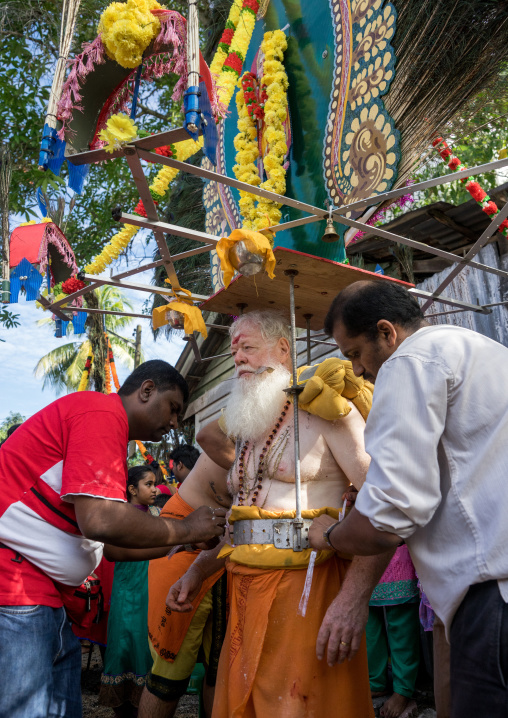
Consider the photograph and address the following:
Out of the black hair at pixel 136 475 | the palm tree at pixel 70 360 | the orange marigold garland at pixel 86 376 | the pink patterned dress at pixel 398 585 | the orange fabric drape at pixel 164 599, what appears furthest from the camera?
the palm tree at pixel 70 360

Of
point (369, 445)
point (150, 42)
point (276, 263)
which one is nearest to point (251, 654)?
point (369, 445)

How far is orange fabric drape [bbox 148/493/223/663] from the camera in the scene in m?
3.11

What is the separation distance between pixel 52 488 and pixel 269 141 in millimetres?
2624

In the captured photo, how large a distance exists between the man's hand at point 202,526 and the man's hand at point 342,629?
2.07 ft

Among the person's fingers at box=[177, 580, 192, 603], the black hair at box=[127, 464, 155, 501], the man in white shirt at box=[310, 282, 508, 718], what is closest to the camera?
the man in white shirt at box=[310, 282, 508, 718]

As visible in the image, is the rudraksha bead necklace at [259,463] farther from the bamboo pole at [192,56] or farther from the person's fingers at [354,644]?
the bamboo pole at [192,56]

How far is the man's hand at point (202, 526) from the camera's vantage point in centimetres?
239

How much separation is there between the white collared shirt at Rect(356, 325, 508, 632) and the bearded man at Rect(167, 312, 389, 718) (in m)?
0.66

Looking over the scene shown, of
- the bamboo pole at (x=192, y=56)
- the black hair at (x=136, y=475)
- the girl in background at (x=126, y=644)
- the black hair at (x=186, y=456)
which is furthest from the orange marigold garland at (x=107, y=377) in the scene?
the bamboo pole at (x=192, y=56)

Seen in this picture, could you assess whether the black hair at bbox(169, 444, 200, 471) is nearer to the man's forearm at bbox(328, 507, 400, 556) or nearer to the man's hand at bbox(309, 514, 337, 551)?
the man's hand at bbox(309, 514, 337, 551)

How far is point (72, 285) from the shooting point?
3607mm

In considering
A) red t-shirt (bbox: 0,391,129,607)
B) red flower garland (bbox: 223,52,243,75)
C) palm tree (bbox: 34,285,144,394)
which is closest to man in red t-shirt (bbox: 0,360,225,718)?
red t-shirt (bbox: 0,391,129,607)

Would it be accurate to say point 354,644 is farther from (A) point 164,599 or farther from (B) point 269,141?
(B) point 269,141

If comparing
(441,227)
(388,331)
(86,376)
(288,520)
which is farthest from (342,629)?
(86,376)
